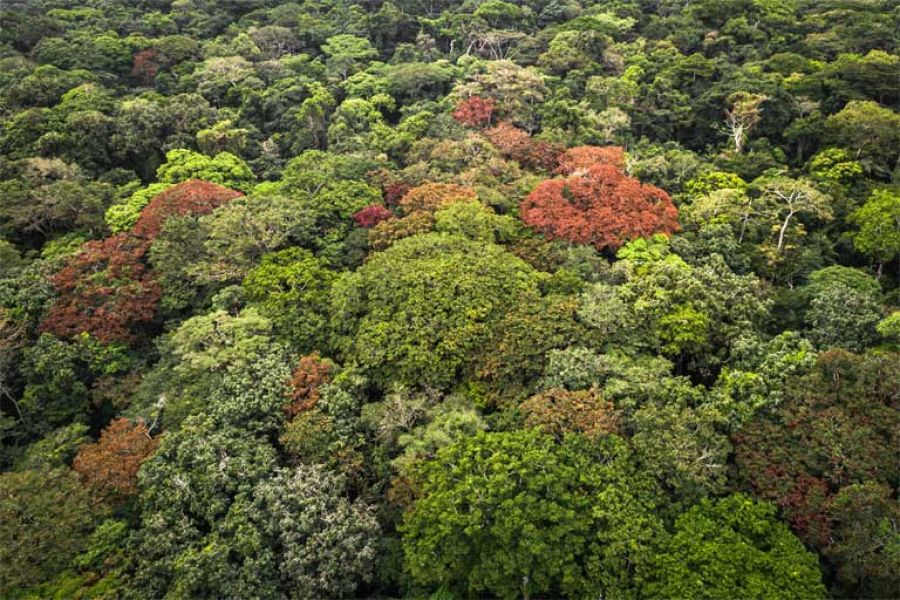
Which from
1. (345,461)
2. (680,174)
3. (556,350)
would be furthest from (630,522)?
(680,174)

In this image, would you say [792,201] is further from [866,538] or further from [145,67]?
[145,67]

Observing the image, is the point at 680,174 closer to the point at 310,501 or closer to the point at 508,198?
the point at 508,198

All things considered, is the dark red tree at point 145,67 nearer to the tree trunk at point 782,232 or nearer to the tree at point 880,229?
the tree trunk at point 782,232

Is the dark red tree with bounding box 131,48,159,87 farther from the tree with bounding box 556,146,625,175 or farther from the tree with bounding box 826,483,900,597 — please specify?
the tree with bounding box 826,483,900,597

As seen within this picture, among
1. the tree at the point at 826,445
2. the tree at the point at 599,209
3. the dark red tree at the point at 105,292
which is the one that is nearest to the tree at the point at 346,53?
the dark red tree at the point at 105,292

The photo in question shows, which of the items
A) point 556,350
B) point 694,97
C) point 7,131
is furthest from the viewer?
point 694,97

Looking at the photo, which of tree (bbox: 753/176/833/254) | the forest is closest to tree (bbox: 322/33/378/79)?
the forest
